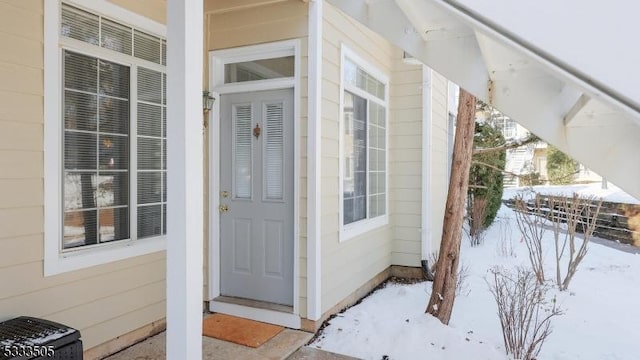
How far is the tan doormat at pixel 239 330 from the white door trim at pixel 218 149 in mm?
89

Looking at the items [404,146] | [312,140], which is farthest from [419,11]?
[404,146]

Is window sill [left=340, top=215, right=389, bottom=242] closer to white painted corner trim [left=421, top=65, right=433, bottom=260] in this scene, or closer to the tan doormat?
white painted corner trim [left=421, top=65, right=433, bottom=260]

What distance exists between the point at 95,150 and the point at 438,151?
4.99m

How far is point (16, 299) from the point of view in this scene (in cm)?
233

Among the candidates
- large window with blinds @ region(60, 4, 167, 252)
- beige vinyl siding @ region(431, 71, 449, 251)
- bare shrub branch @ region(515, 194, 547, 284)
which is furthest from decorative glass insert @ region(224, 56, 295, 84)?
bare shrub branch @ region(515, 194, 547, 284)

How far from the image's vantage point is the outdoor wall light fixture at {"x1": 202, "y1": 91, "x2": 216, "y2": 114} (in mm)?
3812

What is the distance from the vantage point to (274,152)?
12.5 feet

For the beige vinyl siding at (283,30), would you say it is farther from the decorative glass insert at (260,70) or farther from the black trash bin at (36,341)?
the black trash bin at (36,341)

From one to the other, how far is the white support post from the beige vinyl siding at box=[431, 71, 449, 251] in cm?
448

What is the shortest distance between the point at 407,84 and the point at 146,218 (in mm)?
3918

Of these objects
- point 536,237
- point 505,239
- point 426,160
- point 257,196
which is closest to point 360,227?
point 257,196

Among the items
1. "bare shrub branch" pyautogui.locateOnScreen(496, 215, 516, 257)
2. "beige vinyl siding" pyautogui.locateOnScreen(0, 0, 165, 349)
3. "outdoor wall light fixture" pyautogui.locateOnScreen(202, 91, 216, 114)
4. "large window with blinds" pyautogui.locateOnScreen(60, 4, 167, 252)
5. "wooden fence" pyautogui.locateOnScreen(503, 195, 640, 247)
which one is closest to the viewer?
"beige vinyl siding" pyautogui.locateOnScreen(0, 0, 165, 349)

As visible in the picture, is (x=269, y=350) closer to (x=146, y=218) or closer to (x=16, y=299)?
(x=146, y=218)

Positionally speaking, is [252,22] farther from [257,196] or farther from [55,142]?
[55,142]
